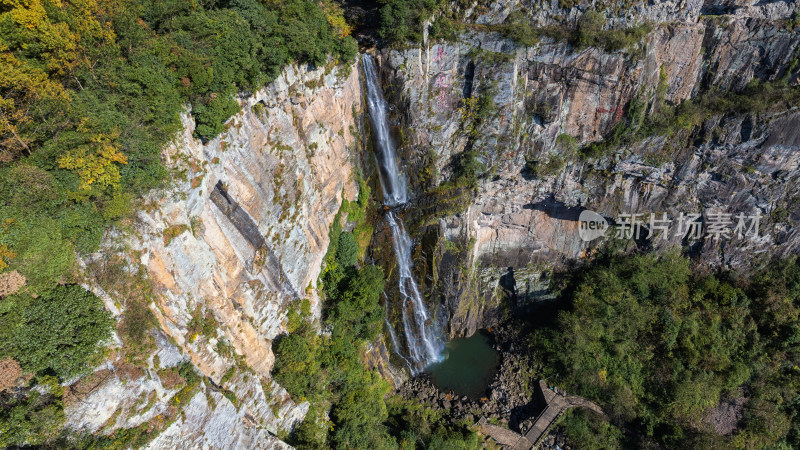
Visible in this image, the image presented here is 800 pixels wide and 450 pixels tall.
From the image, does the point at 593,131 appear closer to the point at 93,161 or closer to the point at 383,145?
the point at 383,145

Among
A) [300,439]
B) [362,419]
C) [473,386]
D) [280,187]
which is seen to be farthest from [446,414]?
[280,187]

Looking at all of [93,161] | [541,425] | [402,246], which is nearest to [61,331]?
[93,161]

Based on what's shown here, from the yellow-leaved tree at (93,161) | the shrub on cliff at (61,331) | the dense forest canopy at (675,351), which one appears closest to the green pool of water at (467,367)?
the dense forest canopy at (675,351)

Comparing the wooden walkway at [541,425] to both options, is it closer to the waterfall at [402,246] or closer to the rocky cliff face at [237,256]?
the waterfall at [402,246]

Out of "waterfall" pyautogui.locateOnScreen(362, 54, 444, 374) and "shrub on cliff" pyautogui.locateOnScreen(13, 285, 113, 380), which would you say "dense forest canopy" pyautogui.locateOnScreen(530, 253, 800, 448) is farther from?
"shrub on cliff" pyautogui.locateOnScreen(13, 285, 113, 380)

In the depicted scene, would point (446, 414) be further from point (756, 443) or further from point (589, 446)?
point (756, 443)

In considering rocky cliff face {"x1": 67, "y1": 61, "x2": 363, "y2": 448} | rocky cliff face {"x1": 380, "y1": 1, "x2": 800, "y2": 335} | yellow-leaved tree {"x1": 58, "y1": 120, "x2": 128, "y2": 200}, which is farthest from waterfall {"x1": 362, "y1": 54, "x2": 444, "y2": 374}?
yellow-leaved tree {"x1": 58, "y1": 120, "x2": 128, "y2": 200}
